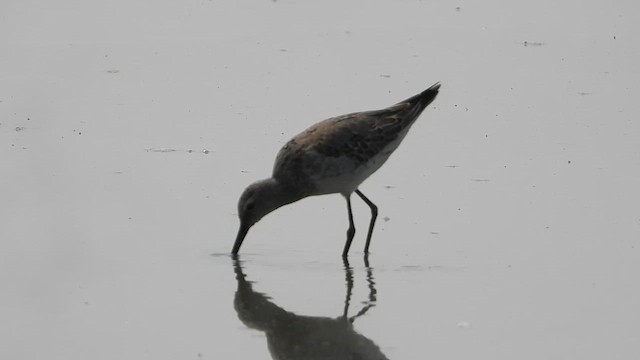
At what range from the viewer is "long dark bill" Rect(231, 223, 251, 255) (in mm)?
9805

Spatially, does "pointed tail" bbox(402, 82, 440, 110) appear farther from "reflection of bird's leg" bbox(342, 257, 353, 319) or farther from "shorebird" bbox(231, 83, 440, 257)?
"reflection of bird's leg" bbox(342, 257, 353, 319)

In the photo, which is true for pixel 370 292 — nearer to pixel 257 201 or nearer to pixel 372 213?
pixel 257 201

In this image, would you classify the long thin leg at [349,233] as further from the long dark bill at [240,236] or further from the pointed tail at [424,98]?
the pointed tail at [424,98]

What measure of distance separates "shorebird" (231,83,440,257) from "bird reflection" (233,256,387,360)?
1033 mm

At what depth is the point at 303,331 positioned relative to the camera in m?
8.31

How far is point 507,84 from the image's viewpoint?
14.4m

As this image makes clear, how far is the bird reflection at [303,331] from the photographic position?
7941 mm

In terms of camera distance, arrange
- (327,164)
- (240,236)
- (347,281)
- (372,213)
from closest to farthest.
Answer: (347,281)
(240,236)
(327,164)
(372,213)

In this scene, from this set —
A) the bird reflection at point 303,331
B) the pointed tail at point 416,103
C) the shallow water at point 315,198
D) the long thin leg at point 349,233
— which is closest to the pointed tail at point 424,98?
the pointed tail at point 416,103

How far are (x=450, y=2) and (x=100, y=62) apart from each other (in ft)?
17.4

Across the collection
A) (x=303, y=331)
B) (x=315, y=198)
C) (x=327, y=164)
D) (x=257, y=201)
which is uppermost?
(x=327, y=164)

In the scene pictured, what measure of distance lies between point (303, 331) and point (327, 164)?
2.17 m

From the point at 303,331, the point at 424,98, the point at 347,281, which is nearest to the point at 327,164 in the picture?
the point at 347,281

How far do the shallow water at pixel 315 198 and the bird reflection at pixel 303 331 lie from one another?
0.02 metres
